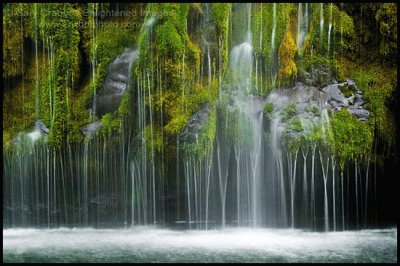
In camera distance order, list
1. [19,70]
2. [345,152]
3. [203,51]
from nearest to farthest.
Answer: [345,152] < [203,51] < [19,70]

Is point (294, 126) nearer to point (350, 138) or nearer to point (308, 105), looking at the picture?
point (308, 105)

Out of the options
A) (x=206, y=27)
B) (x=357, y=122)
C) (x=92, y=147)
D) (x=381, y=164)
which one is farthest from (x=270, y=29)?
(x=92, y=147)

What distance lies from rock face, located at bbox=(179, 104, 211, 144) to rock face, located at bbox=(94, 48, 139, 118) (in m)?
2.14

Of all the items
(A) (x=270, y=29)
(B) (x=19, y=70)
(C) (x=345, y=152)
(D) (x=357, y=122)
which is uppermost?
(A) (x=270, y=29)

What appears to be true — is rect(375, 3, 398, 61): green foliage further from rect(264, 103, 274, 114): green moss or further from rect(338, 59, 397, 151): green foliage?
rect(264, 103, 274, 114): green moss

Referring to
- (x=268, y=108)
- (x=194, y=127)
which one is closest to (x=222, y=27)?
(x=268, y=108)

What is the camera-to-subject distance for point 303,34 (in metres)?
13.2

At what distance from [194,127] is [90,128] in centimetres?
296

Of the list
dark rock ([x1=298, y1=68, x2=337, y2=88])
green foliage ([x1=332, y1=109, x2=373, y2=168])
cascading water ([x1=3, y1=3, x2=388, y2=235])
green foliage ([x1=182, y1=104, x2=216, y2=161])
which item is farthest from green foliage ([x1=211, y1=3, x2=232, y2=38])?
green foliage ([x1=332, y1=109, x2=373, y2=168])

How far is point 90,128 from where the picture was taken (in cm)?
1308

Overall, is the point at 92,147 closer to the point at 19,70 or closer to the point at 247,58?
the point at 19,70

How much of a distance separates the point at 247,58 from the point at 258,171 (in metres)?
3.09

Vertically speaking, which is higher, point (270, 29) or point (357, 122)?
point (270, 29)

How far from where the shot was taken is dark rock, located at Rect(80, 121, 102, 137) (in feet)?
42.8
